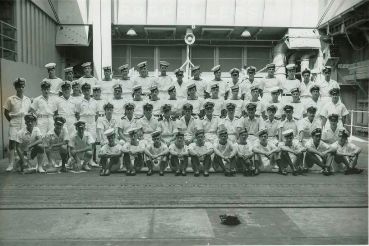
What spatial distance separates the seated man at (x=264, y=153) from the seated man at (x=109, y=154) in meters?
2.41

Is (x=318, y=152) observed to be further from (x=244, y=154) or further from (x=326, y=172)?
(x=244, y=154)

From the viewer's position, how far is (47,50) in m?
13.1

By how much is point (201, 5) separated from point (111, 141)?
335 inches

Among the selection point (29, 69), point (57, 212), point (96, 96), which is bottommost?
point (57, 212)

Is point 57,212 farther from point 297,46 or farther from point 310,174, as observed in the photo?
point 297,46

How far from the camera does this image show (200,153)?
752 centimetres

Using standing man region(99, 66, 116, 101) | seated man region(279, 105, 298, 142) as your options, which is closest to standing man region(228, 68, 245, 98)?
seated man region(279, 105, 298, 142)

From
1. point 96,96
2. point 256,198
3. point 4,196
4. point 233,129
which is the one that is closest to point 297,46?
point 233,129

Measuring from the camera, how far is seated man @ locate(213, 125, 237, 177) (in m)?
7.48

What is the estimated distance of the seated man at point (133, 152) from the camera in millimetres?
7480

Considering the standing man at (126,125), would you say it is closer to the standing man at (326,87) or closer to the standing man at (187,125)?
the standing man at (187,125)

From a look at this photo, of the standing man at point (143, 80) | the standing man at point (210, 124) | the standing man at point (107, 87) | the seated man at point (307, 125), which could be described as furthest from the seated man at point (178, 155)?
the seated man at point (307, 125)

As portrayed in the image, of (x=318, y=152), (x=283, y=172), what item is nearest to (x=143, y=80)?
(x=283, y=172)

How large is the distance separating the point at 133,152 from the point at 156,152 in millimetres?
404
